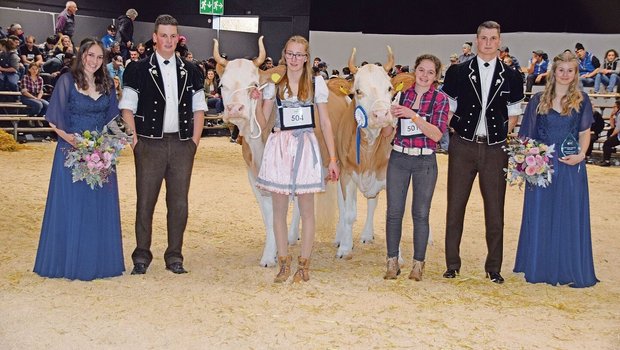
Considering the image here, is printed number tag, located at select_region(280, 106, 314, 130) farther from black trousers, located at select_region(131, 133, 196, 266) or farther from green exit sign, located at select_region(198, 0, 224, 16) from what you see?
green exit sign, located at select_region(198, 0, 224, 16)

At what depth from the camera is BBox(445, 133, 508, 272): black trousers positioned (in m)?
4.91

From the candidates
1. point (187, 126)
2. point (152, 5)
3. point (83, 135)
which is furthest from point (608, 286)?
point (152, 5)

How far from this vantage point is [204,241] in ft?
20.5

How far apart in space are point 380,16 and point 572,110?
53.5 feet

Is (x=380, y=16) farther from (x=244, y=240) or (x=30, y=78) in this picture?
(x=244, y=240)

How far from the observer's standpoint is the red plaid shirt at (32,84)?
13438 mm

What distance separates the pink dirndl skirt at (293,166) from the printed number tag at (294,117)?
0.18 feet

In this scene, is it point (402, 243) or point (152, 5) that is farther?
point (152, 5)

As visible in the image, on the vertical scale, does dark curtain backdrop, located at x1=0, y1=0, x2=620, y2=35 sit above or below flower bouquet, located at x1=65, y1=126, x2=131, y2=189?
above

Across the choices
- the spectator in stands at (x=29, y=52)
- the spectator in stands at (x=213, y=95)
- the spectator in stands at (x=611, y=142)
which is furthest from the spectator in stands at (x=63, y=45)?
the spectator in stands at (x=611, y=142)

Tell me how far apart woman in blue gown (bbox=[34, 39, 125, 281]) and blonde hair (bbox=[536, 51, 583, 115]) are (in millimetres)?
3174

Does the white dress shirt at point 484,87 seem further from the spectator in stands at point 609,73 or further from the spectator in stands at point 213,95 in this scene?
the spectator in stands at point 213,95

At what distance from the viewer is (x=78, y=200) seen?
4.79 meters

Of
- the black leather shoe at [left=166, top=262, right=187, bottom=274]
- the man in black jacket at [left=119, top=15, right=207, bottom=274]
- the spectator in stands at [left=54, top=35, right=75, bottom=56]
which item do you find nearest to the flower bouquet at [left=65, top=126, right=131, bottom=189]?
the man in black jacket at [left=119, top=15, right=207, bottom=274]
